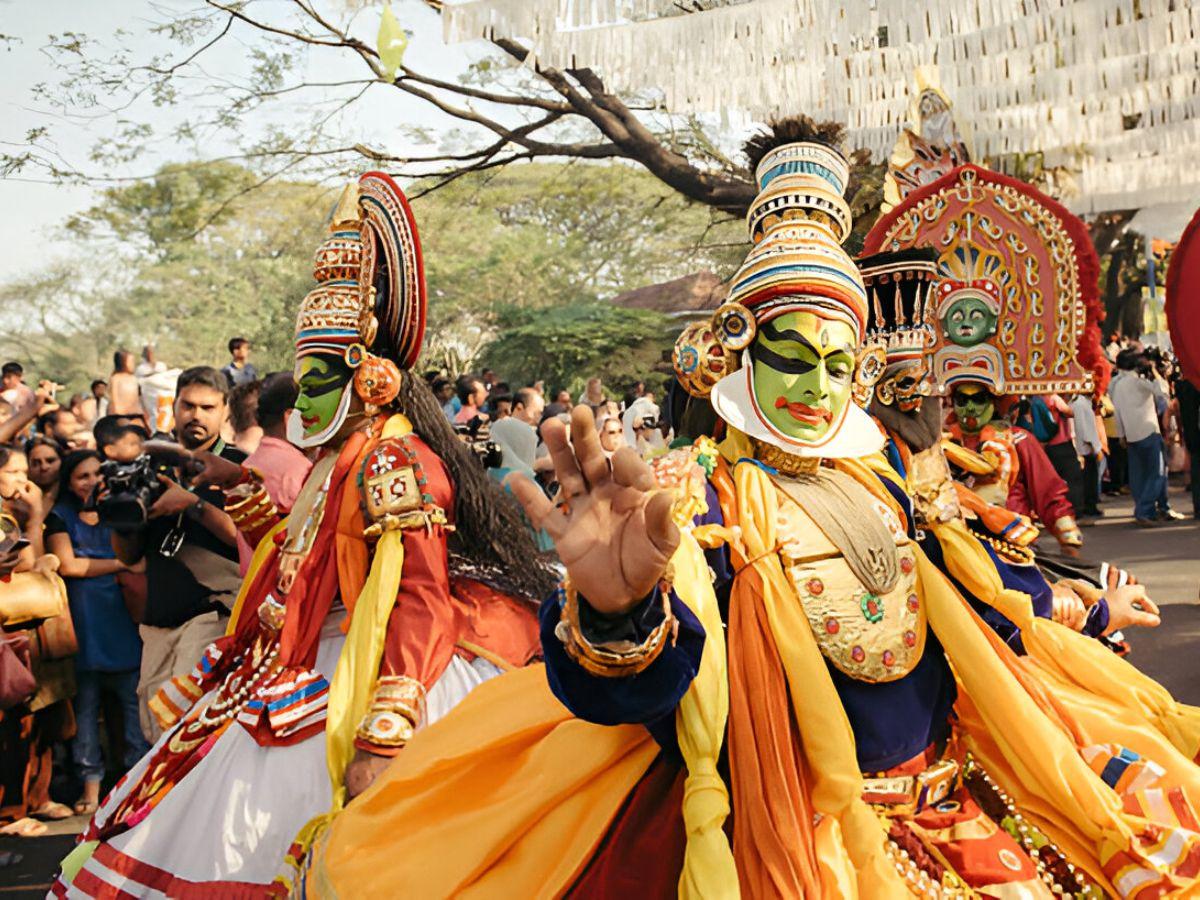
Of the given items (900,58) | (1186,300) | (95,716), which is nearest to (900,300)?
(1186,300)

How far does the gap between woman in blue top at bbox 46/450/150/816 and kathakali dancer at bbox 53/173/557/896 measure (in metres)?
2.14

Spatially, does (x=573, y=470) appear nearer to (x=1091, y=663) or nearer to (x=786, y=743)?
(x=786, y=743)

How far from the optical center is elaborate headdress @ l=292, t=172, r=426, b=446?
12.3 feet

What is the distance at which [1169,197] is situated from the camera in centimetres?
980

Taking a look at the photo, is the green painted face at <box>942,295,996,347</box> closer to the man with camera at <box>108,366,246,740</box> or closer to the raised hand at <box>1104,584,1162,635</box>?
the raised hand at <box>1104,584,1162,635</box>

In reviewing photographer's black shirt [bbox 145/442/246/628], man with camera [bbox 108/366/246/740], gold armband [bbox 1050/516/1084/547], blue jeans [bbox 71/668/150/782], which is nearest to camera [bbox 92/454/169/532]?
man with camera [bbox 108/366/246/740]

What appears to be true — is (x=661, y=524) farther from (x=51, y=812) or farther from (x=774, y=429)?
(x=51, y=812)

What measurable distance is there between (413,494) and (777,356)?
1439 mm

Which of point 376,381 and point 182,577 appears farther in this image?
point 182,577

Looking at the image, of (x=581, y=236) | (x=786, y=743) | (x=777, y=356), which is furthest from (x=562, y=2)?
(x=581, y=236)

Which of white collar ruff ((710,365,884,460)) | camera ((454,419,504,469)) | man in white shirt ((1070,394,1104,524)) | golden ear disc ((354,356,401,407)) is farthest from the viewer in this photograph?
man in white shirt ((1070,394,1104,524))

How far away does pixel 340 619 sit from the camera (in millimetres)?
3609

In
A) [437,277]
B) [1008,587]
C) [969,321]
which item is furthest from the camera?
[437,277]

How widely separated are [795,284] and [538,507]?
0.96 m
